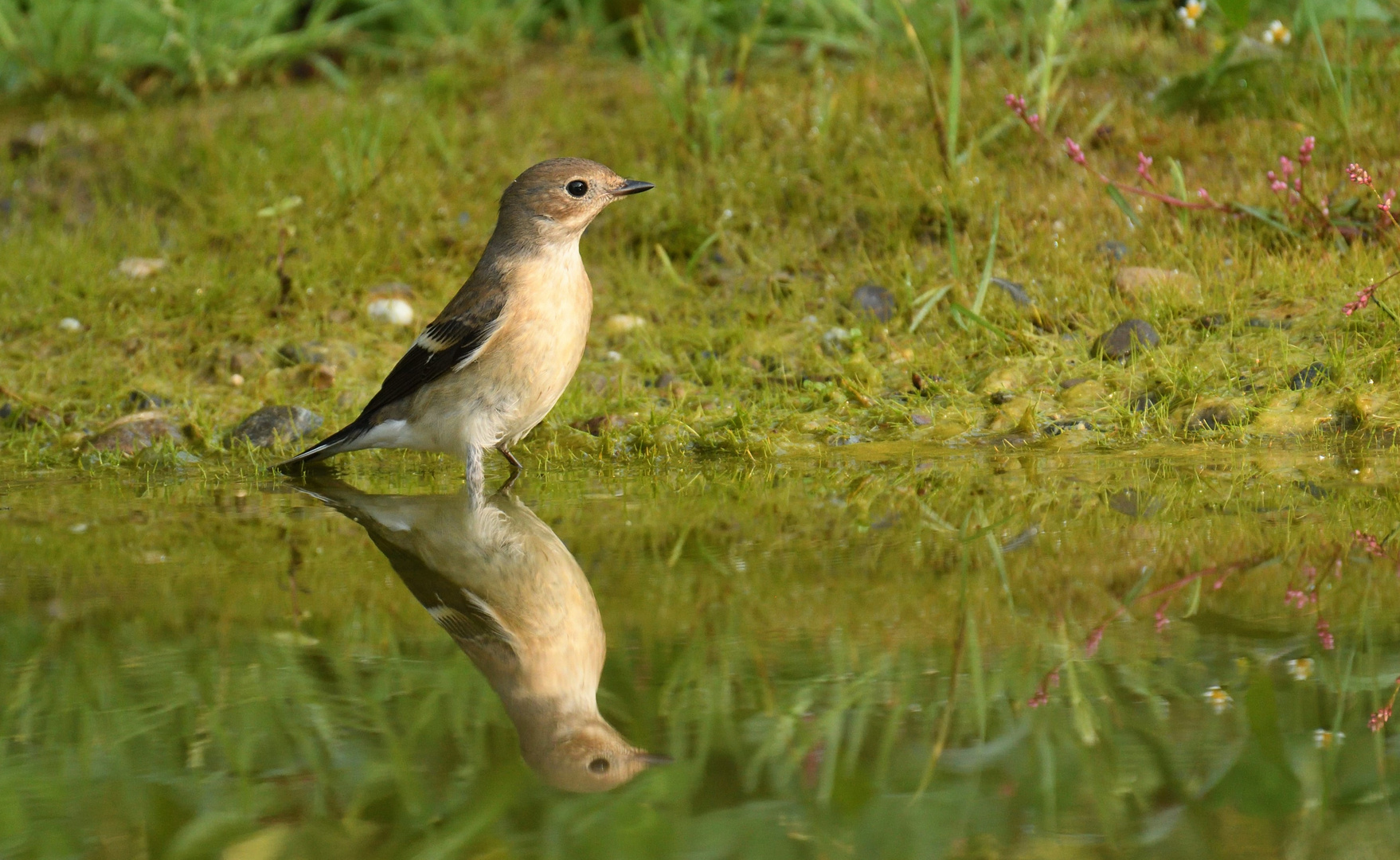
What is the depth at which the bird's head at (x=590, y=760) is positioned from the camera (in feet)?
7.48

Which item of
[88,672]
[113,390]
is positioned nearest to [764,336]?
[113,390]

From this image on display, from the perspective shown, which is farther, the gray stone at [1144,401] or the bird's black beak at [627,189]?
the bird's black beak at [627,189]

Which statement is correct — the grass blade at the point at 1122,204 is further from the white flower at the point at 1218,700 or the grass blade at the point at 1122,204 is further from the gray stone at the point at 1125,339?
the white flower at the point at 1218,700

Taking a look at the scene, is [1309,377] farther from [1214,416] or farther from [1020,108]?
[1020,108]

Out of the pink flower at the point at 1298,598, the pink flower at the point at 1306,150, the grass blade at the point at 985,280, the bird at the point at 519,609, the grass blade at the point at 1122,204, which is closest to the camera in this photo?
the bird at the point at 519,609

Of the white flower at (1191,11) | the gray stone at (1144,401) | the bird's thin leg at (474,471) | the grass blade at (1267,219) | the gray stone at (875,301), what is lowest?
the bird's thin leg at (474,471)

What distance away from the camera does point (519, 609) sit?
3352mm

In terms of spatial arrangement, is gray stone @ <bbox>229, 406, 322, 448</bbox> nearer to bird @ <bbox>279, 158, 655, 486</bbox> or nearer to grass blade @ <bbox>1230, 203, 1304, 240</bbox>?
bird @ <bbox>279, 158, 655, 486</bbox>

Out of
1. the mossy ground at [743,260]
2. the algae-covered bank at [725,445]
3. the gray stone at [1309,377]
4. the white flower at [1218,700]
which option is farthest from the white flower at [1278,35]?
the white flower at [1218,700]

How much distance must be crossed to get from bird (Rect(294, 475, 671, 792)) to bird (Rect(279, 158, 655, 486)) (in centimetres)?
43

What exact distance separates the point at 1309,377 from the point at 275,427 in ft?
13.9

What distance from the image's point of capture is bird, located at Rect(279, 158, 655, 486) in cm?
541

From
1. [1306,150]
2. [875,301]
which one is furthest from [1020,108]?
[1306,150]

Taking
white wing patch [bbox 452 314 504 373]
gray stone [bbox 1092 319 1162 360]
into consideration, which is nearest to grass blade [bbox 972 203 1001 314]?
gray stone [bbox 1092 319 1162 360]
